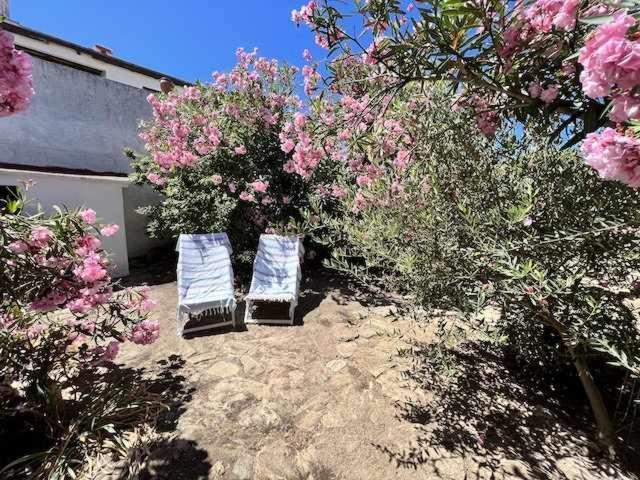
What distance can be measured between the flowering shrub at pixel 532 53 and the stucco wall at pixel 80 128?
8.93m

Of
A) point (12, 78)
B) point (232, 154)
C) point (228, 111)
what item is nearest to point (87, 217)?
point (12, 78)

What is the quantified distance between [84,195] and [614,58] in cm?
885

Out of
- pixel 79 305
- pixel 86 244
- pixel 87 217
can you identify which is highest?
pixel 87 217

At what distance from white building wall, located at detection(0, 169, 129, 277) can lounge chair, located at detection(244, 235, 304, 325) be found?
2.92 m

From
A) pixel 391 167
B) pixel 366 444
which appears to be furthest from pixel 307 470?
pixel 391 167

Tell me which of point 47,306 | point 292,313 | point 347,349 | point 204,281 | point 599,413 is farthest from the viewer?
point 204,281

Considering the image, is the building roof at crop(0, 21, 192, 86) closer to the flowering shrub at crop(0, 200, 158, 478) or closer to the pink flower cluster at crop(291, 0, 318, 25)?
the flowering shrub at crop(0, 200, 158, 478)

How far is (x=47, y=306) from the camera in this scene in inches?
99.2

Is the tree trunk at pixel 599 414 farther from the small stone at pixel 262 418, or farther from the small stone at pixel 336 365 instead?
the small stone at pixel 262 418

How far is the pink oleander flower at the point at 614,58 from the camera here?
98 centimetres

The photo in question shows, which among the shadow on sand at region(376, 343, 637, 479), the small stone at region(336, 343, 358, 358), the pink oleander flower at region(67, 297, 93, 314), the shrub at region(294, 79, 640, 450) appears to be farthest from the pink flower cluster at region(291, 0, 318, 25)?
the small stone at region(336, 343, 358, 358)

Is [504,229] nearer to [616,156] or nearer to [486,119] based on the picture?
[486,119]

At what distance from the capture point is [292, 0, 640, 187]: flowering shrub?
1043mm

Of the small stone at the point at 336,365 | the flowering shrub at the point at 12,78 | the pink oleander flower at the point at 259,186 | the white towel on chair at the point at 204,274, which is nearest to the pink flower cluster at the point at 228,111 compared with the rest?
the pink oleander flower at the point at 259,186
